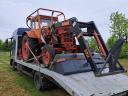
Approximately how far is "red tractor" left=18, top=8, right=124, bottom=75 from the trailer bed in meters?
0.32

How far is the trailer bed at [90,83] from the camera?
5.57 meters

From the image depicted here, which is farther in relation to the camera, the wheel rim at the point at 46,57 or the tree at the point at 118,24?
the tree at the point at 118,24

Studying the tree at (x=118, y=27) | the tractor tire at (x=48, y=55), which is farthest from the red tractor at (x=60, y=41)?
the tree at (x=118, y=27)

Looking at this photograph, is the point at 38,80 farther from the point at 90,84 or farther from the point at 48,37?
the point at 90,84

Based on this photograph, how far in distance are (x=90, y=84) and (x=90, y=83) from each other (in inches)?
2.4

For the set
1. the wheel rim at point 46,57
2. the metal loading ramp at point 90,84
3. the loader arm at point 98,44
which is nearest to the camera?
the metal loading ramp at point 90,84

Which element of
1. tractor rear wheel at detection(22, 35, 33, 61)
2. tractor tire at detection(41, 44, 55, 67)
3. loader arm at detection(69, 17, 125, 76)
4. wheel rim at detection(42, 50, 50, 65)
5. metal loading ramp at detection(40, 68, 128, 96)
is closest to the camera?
metal loading ramp at detection(40, 68, 128, 96)

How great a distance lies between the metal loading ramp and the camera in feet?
18.3

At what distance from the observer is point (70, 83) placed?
234 inches

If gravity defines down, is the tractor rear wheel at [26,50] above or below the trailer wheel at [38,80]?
above

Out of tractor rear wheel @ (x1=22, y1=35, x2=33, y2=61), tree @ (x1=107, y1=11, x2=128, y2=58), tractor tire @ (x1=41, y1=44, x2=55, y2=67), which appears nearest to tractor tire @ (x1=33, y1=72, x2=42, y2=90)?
tractor tire @ (x1=41, y1=44, x2=55, y2=67)

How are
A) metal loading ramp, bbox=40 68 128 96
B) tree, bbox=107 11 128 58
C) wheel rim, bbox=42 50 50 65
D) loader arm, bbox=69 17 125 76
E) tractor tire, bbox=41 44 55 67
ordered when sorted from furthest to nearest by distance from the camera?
tree, bbox=107 11 128 58 → wheel rim, bbox=42 50 50 65 → tractor tire, bbox=41 44 55 67 → loader arm, bbox=69 17 125 76 → metal loading ramp, bbox=40 68 128 96

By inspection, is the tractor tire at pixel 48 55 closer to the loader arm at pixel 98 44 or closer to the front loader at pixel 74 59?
the front loader at pixel 74 59

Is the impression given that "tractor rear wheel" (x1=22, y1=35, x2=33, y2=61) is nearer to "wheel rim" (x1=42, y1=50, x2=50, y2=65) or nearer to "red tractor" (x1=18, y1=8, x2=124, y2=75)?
"red tractor" (x1=18, y1=8, x2=124, y2=75)
